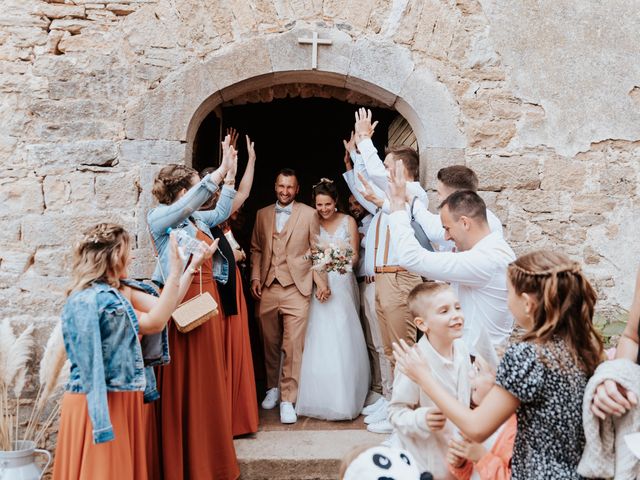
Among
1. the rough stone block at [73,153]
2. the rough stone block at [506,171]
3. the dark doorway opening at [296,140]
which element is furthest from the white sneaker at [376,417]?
the dark doorway opening at [296,140]

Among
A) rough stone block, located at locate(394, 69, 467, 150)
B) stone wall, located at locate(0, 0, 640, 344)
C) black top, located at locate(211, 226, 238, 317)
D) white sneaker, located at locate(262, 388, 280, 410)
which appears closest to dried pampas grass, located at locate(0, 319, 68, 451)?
stone wall, located at locate(0, 0, 640, 344)

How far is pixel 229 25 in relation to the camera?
4.50 m

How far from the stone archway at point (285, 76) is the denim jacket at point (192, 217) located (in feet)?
1.80

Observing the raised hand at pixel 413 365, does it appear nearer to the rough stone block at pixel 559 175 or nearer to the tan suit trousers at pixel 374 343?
the tan suit trousers at pixel 374 343

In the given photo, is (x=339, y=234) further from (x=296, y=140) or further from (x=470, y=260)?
(x=296, y=140)

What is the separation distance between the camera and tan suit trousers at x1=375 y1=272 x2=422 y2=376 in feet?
14.0

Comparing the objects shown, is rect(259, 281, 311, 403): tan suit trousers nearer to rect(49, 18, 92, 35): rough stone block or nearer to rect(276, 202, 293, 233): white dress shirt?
rect(276, 202, 293, 233): white dress shirt

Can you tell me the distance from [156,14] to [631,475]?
4.15 m

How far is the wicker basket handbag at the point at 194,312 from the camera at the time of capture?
353 cm

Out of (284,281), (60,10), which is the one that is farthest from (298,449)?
(60,10)

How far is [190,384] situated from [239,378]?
0.67 meters

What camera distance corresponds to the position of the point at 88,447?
9.23 ft

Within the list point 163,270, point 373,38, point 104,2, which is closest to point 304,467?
point 163,270

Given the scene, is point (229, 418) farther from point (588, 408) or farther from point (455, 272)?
point (588, 408)
